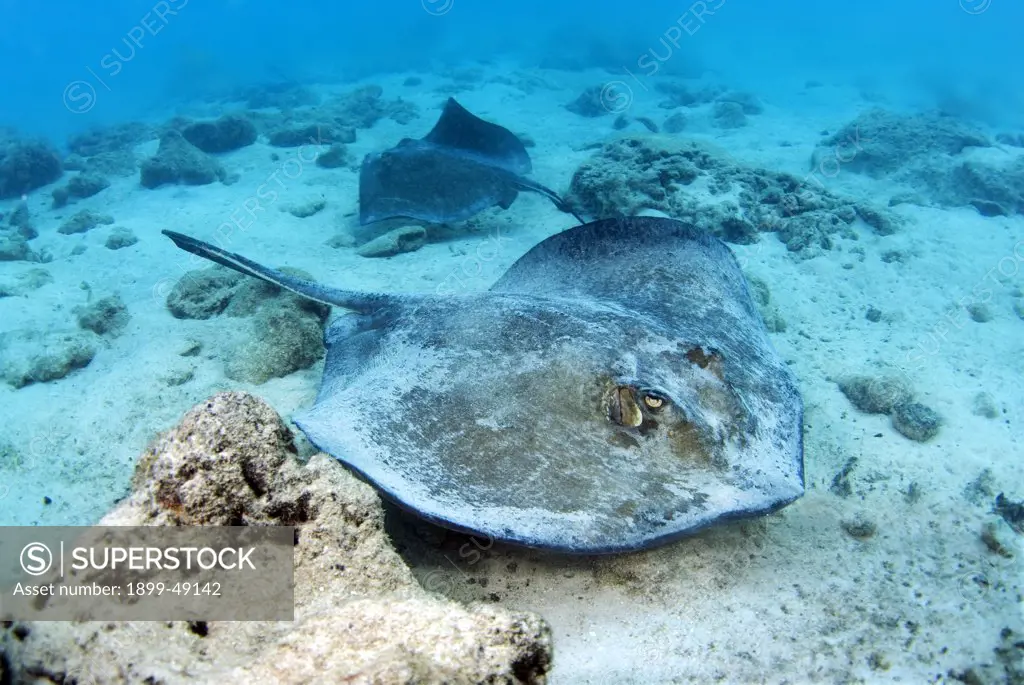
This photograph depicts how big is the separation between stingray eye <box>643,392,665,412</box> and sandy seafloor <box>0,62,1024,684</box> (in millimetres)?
990

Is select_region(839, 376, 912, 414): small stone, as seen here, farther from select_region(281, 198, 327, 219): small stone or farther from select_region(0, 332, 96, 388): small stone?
select_region(281, 198, 327, 219): small stone

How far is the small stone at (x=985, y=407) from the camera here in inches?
201

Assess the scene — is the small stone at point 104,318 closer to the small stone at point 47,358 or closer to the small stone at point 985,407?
the small stone at point 47,358

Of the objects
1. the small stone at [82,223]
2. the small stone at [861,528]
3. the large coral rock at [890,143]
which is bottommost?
the small stone at [861,528]

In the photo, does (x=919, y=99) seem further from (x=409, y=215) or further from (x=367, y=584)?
(x=367, y=584)

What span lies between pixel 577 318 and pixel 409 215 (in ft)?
18.6

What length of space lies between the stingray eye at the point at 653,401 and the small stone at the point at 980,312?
659 cm

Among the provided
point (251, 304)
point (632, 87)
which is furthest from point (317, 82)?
point (251, 304)

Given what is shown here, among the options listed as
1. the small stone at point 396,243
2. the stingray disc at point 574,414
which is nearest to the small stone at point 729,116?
the small stone at point 396,243

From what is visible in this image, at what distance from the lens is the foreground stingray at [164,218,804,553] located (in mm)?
2646

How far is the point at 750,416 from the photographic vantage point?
10.6 feet

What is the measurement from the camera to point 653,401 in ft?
10.2

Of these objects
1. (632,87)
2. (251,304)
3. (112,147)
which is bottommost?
(251,304)

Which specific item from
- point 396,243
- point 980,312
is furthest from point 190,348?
point 980,312
